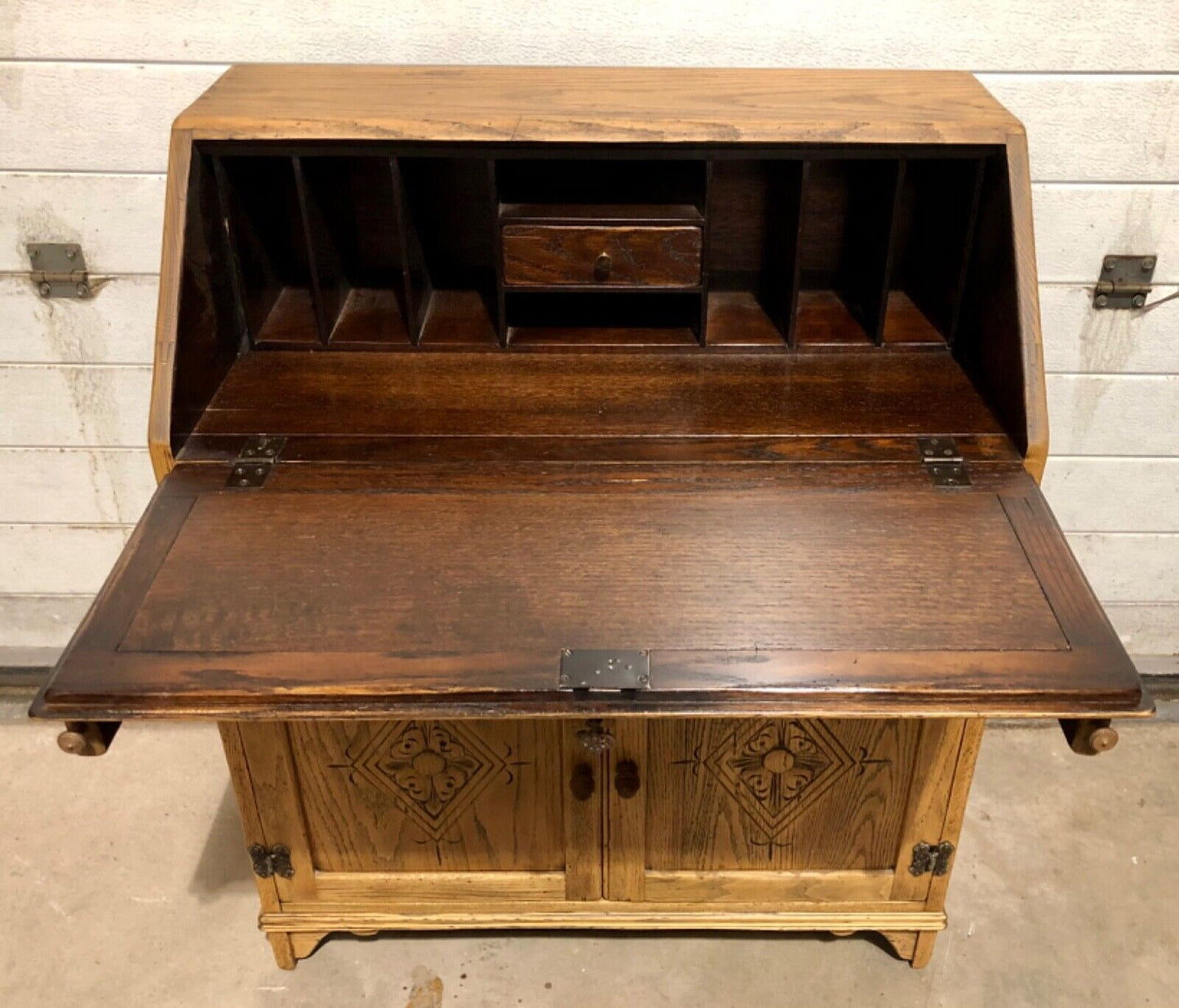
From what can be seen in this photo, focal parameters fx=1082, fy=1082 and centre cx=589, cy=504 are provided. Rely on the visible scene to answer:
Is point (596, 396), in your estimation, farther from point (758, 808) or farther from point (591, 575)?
point (758, 808)

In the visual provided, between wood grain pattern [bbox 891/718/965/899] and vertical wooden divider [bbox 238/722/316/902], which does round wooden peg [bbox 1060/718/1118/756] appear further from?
vertical wooden divider [bbox 238/722/316/902]

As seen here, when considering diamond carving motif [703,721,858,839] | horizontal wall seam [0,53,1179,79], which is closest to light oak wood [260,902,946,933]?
diamond carving motif [703,721,858,839]

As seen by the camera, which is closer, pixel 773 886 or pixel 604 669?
pixel 604 669

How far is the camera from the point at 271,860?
175 cm

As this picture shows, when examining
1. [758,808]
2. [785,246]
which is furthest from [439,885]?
[785,246]

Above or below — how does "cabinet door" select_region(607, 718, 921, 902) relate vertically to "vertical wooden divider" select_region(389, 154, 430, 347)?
below

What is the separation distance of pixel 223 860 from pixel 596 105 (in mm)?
1575

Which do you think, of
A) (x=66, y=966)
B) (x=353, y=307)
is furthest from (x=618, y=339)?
(x=66, y=966)

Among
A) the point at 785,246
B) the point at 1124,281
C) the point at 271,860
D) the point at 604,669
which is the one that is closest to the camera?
the point at 604,669

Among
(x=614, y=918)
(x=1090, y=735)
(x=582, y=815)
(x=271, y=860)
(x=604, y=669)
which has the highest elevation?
(x=604, y=669)

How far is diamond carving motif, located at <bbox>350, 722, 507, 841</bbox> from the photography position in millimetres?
1611

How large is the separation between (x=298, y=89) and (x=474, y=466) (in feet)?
2.14

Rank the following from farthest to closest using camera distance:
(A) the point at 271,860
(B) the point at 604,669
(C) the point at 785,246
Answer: (A) the point at 271,860 < (C) the point at 785,246 < (B) the point at 604,669

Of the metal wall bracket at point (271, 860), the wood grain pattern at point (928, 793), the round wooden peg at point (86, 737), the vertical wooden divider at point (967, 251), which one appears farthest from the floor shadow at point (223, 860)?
the vertical wooden divider at point (967, 251)
